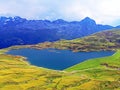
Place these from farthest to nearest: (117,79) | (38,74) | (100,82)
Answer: (38,74) < (117,79) < (100,82)

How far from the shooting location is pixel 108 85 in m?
159

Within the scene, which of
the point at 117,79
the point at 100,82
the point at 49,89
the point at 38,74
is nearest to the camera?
the point at 49,89

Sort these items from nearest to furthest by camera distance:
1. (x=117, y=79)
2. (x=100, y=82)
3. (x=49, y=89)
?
(x=49, y=89)
(x=100, y=82)
(x=117, y=79)

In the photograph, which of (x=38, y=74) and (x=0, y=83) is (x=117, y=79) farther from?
(x=0, y=83)

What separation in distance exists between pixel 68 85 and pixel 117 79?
34915 mm

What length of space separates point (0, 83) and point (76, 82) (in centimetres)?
4211

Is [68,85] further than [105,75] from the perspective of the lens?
No

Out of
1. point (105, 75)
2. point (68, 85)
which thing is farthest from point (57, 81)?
point (105, 75)

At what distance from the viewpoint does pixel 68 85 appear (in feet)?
528

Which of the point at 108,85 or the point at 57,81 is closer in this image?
the point at 108,85

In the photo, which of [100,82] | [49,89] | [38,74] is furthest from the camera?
[38,74]

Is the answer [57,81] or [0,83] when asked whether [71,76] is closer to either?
[57,81]

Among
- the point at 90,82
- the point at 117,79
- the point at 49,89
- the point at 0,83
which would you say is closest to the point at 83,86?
the point at 90,82

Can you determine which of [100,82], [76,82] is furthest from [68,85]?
[100,82]
